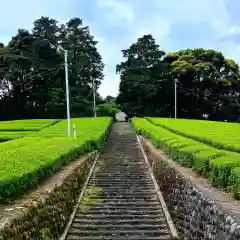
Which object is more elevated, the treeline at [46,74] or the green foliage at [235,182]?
the treeline at [46,74]

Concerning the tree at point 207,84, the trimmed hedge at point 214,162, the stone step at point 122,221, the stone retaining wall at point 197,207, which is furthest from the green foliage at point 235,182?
the tree at point 207,84

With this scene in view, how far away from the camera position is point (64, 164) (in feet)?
54.7

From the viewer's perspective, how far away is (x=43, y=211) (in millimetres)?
9820

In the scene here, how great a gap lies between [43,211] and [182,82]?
1981 inches

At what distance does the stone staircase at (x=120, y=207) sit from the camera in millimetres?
9812

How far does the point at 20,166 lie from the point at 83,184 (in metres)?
4.44

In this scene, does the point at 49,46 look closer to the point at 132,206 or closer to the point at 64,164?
the point at 64,164

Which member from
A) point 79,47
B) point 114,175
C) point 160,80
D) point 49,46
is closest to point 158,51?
point 160,80

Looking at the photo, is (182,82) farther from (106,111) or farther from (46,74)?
(46,74)

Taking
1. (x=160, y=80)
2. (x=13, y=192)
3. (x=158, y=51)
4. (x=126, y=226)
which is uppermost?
(x=158, y=51)

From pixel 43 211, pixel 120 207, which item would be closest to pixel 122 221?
pixel 120 207

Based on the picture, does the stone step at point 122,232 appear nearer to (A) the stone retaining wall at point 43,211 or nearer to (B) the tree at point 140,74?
(A) the stone retaining wall at point 43,211

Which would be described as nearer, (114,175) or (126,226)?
(126,226)

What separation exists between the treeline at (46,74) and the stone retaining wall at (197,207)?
42.8m
